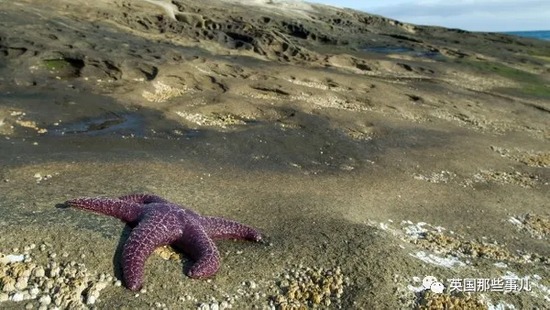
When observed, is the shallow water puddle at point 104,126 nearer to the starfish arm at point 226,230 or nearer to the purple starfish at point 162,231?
the purple starfish at point 162,231

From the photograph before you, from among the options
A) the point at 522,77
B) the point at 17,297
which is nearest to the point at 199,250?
the point at 17,297

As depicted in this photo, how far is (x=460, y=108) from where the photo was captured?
15.0 meters

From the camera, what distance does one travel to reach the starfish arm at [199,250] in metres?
4.50

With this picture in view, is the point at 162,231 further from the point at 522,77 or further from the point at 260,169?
the point at 522,77

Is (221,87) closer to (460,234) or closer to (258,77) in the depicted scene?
(258,77)

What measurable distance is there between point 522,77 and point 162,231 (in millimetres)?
25936

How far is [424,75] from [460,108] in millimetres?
7945

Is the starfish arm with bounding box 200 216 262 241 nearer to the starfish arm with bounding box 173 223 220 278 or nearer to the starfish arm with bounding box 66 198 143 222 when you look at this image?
the starfish arm with bounding box 173 223 220 278

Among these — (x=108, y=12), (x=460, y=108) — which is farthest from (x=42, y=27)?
(x=460, y=108)

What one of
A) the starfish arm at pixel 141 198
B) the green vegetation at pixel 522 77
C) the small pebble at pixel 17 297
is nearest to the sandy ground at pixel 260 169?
the small pebble at pixel 17 297

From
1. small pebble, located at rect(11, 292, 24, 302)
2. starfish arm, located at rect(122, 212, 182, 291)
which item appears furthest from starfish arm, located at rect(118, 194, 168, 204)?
small pebble, located at rect(11, 292, 24, 302)

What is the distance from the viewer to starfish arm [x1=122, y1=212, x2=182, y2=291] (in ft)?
13.9

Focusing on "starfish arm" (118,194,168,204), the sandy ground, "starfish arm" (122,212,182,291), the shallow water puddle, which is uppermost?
"starfish arm" (122,212,182,291)

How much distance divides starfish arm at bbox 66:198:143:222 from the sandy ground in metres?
0.09
